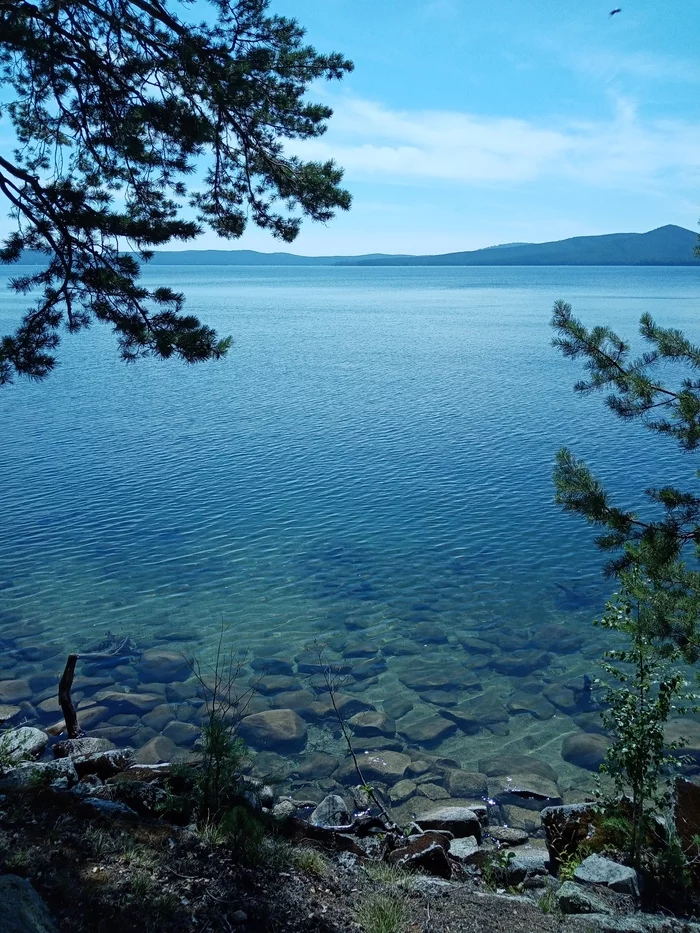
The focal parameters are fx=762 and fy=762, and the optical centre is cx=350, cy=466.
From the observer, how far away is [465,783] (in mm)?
10828

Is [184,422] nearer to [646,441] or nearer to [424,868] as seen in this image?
[646,441]

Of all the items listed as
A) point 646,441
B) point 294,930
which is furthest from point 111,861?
point 646,441

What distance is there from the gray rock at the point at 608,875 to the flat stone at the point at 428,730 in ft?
16.8

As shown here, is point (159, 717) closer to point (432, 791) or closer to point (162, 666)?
point (162, 666)

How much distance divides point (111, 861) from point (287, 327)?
68.7 m

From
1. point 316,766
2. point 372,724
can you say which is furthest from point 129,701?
point 372,724

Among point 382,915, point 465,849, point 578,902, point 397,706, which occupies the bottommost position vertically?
point 397,706

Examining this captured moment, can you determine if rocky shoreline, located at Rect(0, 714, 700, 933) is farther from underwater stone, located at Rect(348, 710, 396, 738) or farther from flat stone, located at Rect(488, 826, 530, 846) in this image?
underwater stone, located at Rect(348, 710, 396, 738)

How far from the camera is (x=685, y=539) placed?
8086 mm

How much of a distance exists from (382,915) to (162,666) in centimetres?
965

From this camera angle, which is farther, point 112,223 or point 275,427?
point 275,427

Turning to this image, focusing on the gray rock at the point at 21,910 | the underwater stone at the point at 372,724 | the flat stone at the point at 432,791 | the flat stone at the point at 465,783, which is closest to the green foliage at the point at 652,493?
the flat stone at the point at 465,783

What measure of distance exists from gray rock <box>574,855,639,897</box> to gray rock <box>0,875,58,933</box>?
179 inches

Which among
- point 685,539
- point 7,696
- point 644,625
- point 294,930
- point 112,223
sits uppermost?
point 112,223
